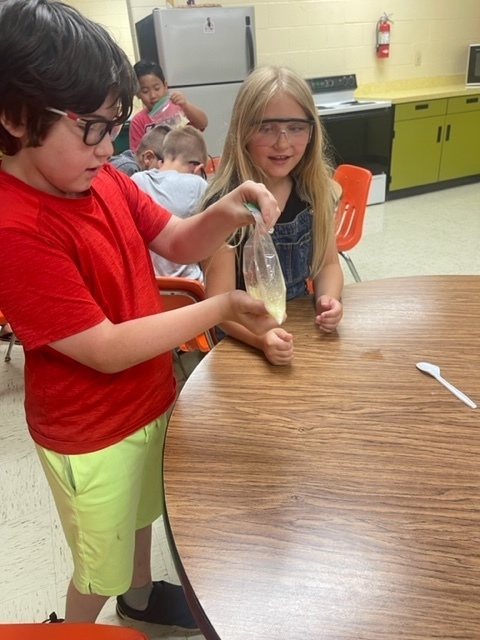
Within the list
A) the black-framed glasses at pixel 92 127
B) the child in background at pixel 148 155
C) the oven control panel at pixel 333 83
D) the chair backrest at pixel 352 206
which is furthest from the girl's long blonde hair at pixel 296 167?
the oven control panel at pixel 333 83

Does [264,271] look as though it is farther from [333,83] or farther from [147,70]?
[333,83]

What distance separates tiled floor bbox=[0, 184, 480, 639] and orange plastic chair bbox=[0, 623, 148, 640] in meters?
0.66

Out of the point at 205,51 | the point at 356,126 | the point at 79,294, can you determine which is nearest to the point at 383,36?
the point at 356,126

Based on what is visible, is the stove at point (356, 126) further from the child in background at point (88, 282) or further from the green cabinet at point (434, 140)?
the child in background at point (88, 282)

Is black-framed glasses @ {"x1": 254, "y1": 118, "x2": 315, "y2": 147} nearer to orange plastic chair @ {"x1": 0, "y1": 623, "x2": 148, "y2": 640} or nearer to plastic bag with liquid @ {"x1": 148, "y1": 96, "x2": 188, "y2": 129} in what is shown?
orange plastic chair @ {"x1": 0, "y1": 623, "x2": 148, "y2": 640}

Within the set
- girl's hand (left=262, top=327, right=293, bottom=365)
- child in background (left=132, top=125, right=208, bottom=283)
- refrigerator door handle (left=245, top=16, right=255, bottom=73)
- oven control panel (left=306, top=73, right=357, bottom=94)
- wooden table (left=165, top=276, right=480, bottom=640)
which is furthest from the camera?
oven control panel (left=306, top=73, right=357, bottom=94)

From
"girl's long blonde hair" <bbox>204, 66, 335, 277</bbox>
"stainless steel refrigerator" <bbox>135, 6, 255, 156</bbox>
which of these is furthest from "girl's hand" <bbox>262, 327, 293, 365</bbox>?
"stainless steel refrigerator" <bbox>135, 6, 255, 156</bbox>

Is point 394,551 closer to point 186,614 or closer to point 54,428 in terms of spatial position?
point 54,428

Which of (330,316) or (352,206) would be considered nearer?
(330,316)

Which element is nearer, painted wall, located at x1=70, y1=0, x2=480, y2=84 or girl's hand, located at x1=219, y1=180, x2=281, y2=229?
girl's hand, located at x1=219, y1=180, x2=281, y2=229

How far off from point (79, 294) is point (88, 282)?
0.09 meters

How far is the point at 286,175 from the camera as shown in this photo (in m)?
1.43

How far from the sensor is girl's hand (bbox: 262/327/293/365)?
0.99 m

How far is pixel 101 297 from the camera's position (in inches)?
33.4
